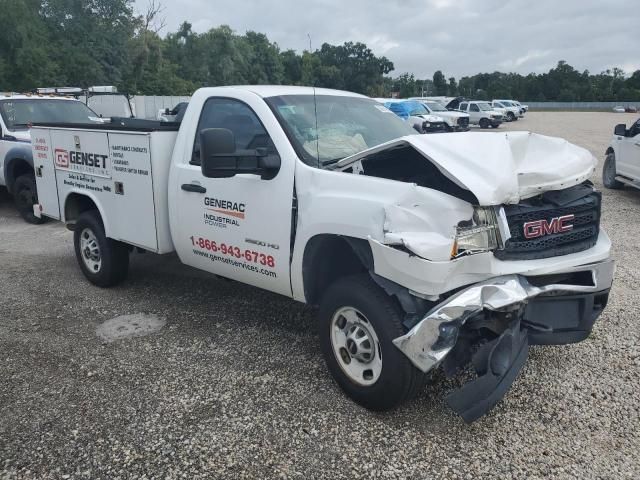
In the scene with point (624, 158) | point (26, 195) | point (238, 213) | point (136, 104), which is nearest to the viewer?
point (238, 213)

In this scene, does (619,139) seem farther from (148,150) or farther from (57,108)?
(57,108)

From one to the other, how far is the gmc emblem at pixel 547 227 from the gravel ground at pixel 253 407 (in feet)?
3.67

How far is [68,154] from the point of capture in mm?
5523

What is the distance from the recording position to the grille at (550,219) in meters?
3.02

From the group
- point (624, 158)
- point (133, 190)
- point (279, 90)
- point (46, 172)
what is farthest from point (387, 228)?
point (624, 158)

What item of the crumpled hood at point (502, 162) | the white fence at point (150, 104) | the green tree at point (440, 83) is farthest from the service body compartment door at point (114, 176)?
the green tree at point (440, 83)

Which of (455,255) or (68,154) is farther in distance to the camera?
(68,154)

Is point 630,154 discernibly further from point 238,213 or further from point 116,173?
point 116,173

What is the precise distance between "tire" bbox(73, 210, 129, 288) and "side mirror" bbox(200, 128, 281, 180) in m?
2.31

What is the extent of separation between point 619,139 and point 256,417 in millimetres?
9626

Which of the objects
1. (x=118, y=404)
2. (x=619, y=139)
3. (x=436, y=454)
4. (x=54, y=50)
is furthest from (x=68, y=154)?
(x=54, y=50)

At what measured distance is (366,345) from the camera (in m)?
3.27

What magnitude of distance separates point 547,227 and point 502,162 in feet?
1.53

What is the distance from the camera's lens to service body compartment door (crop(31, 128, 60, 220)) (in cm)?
580
